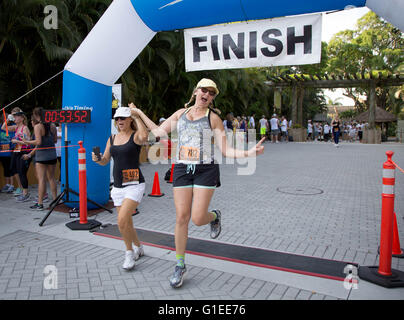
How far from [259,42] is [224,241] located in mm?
2966

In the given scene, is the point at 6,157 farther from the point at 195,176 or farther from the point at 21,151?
the point at 195,176

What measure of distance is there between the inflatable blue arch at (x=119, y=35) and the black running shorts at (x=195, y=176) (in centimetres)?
266

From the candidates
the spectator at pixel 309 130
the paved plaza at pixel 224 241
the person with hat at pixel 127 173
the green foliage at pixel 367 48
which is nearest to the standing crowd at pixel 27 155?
the paved plaza at pixel 224 241

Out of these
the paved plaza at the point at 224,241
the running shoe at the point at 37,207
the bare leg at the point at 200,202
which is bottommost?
the paved plaza at the point at 224,241

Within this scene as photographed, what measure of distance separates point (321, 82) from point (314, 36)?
2292cm

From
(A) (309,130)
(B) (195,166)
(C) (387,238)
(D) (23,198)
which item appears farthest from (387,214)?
(A) (309,130)

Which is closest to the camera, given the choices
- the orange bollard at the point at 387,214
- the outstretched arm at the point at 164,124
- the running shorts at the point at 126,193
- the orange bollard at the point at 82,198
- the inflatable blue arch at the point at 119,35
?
the orange bollard at the point at 387,214

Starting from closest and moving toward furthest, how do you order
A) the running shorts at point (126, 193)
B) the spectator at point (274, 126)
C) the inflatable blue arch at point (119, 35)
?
the running shorts at point (126, 193)
the inflatable blue arch at point (119, 35)
the spectator at point (274, 126)

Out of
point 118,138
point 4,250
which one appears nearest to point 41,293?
point 4,250

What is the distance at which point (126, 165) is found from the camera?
419 centimetres

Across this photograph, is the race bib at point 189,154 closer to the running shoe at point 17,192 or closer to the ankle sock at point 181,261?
the ankle sock at point 181,261

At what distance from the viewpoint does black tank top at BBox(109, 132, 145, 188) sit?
4160mm

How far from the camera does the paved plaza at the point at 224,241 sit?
3.56 m

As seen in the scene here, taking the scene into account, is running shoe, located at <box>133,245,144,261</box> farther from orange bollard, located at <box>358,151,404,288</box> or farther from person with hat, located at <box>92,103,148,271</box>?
orange bollard, located at <box>358,151,404,288</box>
